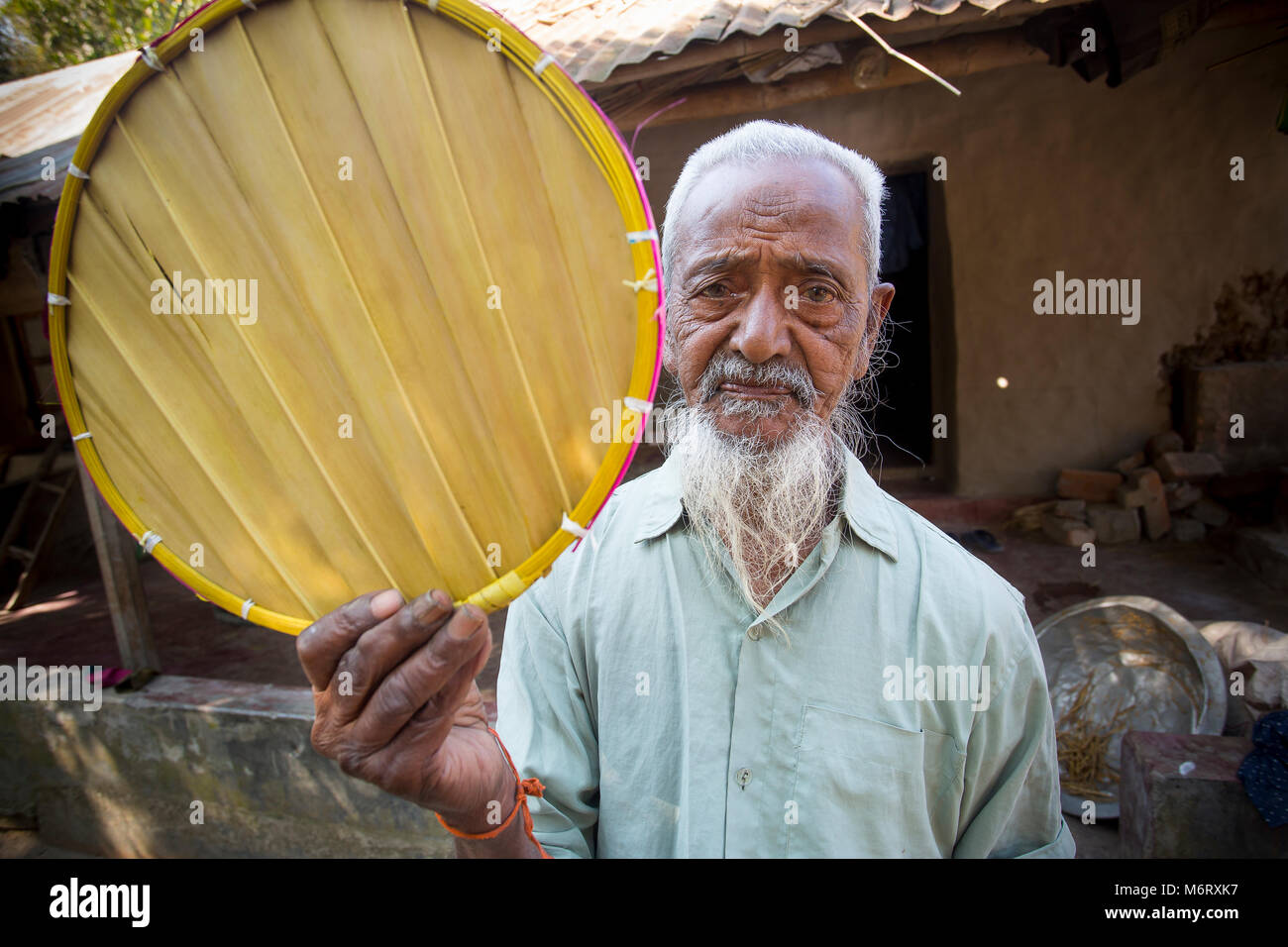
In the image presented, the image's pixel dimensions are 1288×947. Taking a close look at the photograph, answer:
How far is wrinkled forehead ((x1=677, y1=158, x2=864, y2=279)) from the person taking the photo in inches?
52.6

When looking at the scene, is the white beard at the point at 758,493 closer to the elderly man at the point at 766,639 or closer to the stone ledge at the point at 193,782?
the elderly man at the point at 766,639

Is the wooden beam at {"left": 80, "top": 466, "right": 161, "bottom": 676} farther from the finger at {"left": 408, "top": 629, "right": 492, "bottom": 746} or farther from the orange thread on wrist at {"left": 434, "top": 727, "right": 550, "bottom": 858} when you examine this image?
the finger at {"left": 408, "top": 629, "right": 492, "bottom": 746}

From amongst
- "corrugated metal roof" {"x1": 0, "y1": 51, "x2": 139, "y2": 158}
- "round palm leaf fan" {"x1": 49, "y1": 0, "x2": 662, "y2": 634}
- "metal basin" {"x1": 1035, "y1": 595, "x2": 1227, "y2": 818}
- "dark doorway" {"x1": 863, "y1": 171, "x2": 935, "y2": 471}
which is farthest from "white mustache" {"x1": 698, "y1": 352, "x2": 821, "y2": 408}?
"dark doorway" {"x1": 863, "y1": 171, "x2": 935, "y2": 471}

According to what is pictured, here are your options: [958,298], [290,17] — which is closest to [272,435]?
[290,17]

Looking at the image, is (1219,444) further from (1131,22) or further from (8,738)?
(8,738)

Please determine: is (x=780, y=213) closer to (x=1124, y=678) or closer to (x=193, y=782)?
(x=1124, y=678)

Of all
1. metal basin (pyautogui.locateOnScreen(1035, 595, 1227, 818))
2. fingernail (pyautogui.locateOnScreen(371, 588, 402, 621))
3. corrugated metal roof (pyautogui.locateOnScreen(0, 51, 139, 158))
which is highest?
corrugated metal roof (pyautogui.locateOnScreen(0, 51, 139, 158))

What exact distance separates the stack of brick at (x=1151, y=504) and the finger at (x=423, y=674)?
18.1 feet

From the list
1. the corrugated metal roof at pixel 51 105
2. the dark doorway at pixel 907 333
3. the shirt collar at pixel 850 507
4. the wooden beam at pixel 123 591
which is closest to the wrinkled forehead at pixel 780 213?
the shirt collar at pixel 850 507

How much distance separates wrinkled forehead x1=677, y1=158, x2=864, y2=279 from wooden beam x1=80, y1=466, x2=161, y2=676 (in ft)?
13.1

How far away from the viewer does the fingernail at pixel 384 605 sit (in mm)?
968

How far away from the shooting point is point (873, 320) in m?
1.58

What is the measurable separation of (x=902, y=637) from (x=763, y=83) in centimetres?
302

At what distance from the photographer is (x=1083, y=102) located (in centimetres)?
525
